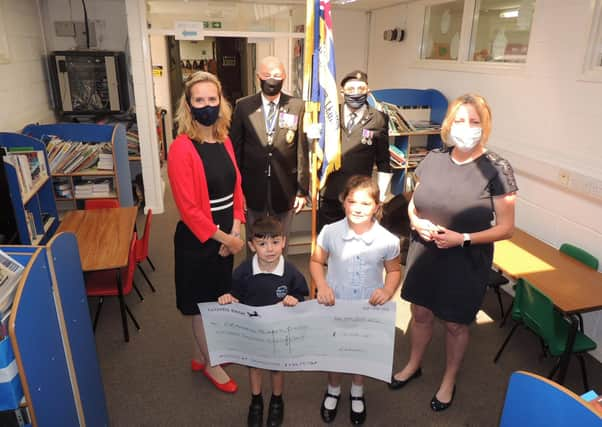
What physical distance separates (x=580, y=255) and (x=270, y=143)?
2.29 m

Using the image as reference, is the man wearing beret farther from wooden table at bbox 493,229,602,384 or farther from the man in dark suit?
wooden table at bbox 493,229,602,384

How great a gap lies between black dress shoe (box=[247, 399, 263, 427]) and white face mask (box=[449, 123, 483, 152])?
173 centimetres

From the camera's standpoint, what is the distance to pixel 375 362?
7.35 ft

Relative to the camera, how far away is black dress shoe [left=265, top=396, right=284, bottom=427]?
2.53 m

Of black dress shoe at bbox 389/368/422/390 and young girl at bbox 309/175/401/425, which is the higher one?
young girl at bbox 309/175/401/425

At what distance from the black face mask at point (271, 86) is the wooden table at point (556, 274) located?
1928 mm

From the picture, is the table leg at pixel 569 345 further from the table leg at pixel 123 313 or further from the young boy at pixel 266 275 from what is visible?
the table leg at pixel 123 313

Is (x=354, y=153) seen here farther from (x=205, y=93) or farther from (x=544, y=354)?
(x=544, y=354)

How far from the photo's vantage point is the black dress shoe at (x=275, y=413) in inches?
99.5

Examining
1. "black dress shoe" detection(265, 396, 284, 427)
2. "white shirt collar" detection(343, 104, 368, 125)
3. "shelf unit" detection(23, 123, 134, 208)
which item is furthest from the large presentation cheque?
"shelf unit" detection(23, 123, 134, 208)

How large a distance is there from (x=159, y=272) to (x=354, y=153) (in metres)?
2.19

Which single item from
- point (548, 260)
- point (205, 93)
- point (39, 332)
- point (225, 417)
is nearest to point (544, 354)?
point (548, 260)

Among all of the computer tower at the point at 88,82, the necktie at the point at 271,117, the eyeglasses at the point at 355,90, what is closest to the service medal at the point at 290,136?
the necktie at the point at 271,117

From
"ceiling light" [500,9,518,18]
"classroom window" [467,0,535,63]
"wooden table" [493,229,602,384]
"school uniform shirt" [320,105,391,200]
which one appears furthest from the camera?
"ceiling light" [500,9,518,18]
